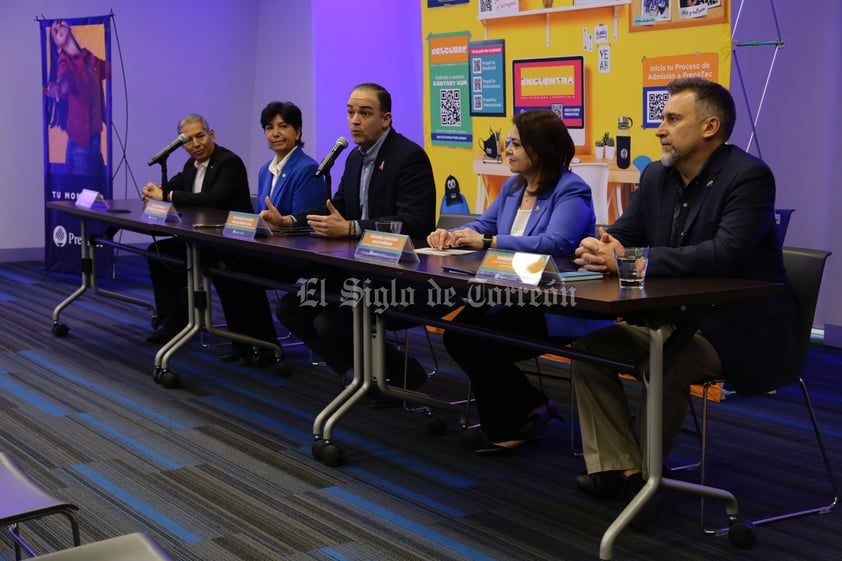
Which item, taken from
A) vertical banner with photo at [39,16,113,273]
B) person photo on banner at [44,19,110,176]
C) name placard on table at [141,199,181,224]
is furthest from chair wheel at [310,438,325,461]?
person photo on banner at [44,19,110,176]

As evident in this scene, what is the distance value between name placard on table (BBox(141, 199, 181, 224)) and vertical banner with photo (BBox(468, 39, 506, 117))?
5.85ft

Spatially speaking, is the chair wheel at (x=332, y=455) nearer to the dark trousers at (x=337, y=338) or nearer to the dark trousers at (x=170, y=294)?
the dark trousers at (x=337, y=338)

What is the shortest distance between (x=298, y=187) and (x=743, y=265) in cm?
239

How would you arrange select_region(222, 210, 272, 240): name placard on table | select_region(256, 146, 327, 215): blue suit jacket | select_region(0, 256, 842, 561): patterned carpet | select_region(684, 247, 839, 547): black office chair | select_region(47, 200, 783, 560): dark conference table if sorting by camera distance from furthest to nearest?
select_region(256, 146, 327, 215): blue suit jacket → select_region(222, 210, 272, 240): name placard on table → select_region(684, 247, 839, 547): black office chair → select_region(0, 256, 842, 561): patterned carpet → select_region(47, 200, 783, 560): dark conference table

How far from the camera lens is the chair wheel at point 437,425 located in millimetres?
3734

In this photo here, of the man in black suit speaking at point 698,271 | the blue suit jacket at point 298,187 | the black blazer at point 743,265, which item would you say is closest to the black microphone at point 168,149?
the blue suit jacket at point 298,187

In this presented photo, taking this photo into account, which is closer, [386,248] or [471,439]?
[386,248]

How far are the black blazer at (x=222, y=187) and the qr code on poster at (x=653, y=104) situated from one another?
80.8 inches

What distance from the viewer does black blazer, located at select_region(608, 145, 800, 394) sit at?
2766mm

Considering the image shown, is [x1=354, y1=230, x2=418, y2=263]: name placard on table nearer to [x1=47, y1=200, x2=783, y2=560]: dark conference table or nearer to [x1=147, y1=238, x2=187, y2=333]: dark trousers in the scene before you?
[x1=47, y1=200, x2=783, y2=560]: dark conference table

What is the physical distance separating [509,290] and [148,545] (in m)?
1.28

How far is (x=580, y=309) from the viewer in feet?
8.18

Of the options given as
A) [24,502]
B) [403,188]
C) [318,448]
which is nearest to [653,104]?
[403,188]

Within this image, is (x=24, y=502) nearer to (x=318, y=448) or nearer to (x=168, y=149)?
(x=318, y=448)
